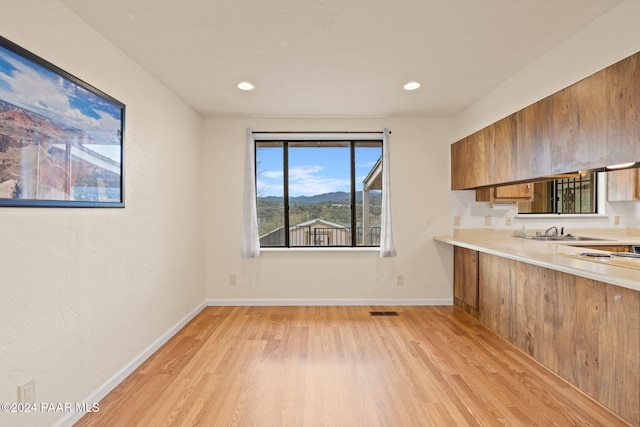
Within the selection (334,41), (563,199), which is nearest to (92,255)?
(334,41)

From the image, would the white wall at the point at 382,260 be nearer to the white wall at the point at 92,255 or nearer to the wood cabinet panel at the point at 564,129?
the white wall at the point at 92,255

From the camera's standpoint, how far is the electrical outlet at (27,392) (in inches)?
56.8

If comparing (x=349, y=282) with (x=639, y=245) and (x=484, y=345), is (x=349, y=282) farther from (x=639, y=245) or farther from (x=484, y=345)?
(x=639, y=245)

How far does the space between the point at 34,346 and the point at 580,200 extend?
530 cm

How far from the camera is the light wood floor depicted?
1789 millimetres

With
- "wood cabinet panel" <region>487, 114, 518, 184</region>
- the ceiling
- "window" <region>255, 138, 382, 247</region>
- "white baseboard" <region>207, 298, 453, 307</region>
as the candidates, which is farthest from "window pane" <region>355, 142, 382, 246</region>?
"wood cabinet panel" <region>487, 114, 518, 184</region>

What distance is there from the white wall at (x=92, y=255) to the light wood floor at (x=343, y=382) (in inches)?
13.7

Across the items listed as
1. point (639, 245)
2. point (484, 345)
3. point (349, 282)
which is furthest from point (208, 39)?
point (639, 245)

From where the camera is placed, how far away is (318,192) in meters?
3.99

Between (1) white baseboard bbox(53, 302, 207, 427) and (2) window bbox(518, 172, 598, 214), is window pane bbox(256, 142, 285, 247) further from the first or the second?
(2) window bbox(518, 172, 598, 214)

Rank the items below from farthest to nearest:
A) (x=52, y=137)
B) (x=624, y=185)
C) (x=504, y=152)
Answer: (x=624, y=185), (x=504, y=152), (x=52, y=137)

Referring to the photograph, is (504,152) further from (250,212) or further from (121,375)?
(121,375)

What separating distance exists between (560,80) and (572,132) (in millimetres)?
440

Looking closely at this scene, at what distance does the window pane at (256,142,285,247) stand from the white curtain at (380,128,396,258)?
132 centimetres
